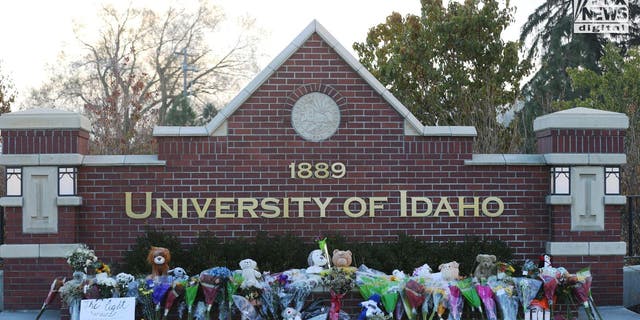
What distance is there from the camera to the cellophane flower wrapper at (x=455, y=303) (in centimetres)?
977

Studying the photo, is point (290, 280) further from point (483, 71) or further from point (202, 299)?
point (483, 71)

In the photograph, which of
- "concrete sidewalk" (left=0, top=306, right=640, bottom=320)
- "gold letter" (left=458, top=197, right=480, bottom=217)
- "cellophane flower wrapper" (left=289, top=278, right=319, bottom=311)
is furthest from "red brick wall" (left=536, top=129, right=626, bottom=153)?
"cellophane flower wrapper" (left=289, top=278, right=319, bottom=311)

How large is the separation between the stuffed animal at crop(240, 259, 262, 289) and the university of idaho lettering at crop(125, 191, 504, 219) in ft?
3.46

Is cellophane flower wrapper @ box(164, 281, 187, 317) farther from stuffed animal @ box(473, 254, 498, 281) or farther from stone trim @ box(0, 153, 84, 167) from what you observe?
stuffed animal @ box(473, 254, 498, 281)

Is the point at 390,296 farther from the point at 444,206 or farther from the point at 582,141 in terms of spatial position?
the point at 582,141

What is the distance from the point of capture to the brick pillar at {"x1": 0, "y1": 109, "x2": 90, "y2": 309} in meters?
11.0

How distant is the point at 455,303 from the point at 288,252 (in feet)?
7.21

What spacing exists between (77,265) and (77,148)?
1639 mm

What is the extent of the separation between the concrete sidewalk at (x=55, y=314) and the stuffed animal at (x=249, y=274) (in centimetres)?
247

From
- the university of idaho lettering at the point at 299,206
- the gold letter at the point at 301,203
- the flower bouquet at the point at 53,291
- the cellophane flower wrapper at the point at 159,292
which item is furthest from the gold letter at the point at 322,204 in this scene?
the flower bouquet at the point at 53,291

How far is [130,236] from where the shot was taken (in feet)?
36.8

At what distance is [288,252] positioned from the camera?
10.9 meters

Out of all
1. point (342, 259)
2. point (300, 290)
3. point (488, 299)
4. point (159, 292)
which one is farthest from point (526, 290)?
point (159, 292)
